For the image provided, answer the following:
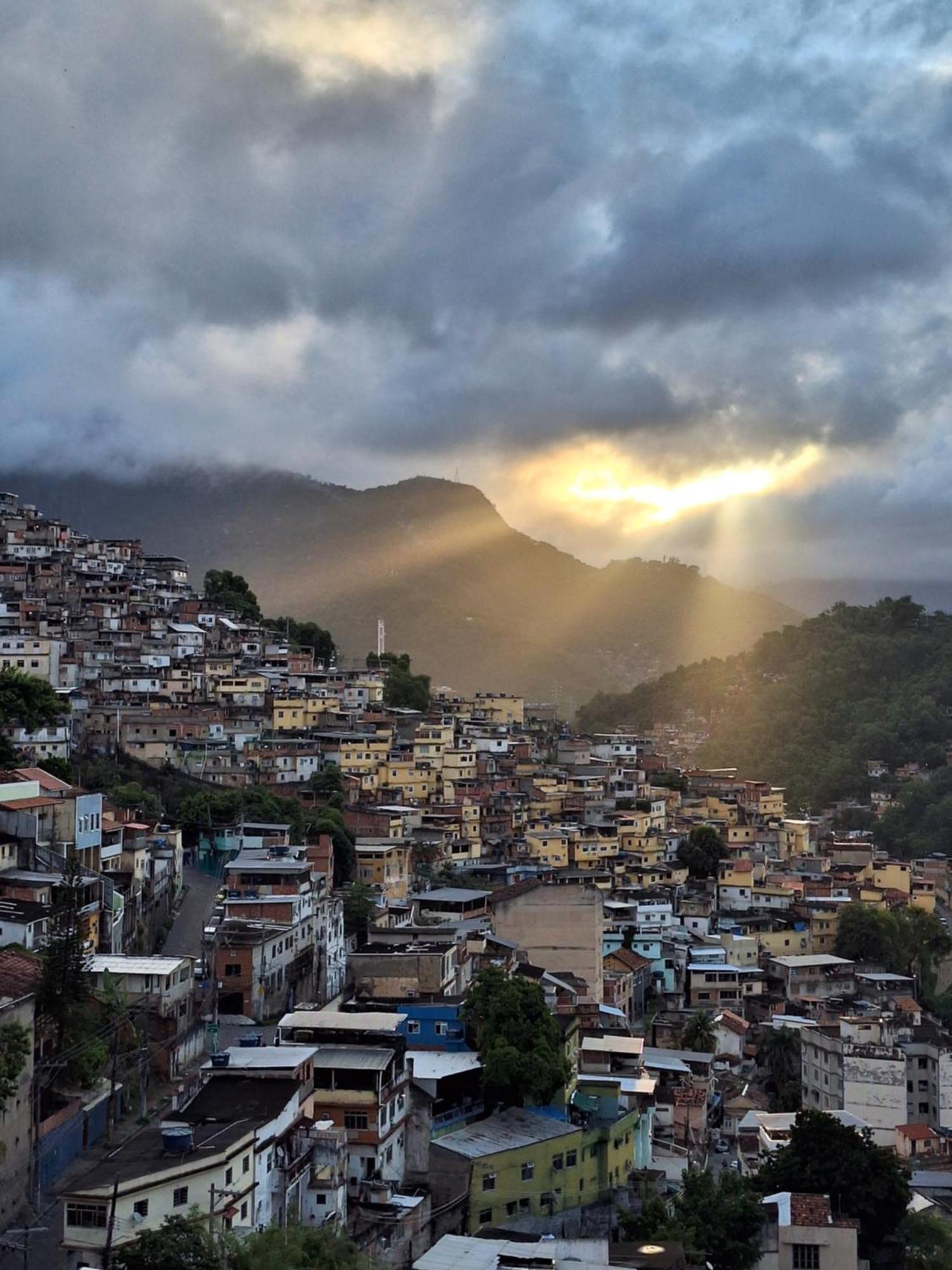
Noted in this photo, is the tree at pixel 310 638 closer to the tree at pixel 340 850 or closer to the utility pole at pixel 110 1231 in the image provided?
the tree at pixel 340 850

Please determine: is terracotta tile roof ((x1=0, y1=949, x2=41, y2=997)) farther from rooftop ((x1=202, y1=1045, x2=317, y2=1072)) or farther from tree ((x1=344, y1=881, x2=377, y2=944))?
tree ((x1=344, y1=881, x2=377, y2=944))

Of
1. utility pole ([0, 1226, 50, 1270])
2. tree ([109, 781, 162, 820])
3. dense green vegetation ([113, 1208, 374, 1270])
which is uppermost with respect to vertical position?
tree ([109, 781, 162, 820])

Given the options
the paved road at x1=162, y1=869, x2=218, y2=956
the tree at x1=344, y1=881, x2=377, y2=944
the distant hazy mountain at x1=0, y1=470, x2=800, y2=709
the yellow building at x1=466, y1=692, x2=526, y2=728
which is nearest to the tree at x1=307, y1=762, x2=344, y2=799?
the paved road at x1=162, y1=869, x2=218, y2=956

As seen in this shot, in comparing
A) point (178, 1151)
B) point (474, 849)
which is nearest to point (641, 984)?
point (474, 849)

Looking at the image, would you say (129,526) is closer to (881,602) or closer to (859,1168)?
(881,602)

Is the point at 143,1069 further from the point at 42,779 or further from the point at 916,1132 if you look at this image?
the point at 916,1132

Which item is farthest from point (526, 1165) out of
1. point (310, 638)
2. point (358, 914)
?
point (310, 638)
